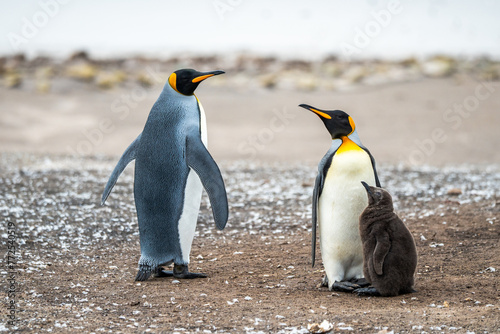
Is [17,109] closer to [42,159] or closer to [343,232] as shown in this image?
[42,159]

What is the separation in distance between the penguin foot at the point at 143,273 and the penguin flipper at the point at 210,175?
2.40ft

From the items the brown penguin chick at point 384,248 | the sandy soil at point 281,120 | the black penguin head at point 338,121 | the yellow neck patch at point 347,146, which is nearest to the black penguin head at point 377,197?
the brown penguin chick at point 384,248

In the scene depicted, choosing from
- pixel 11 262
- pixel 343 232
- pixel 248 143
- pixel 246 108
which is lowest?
pixel 11 262

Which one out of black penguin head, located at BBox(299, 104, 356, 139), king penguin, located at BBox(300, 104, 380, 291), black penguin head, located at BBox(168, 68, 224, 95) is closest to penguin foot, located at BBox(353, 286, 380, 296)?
king penguin, located at BBox(300, 104, 380, 291)

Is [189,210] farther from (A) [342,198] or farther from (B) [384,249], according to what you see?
(B) [384,249]

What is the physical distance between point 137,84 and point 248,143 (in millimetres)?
12519

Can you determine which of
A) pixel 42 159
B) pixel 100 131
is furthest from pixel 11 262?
pixel 100 131

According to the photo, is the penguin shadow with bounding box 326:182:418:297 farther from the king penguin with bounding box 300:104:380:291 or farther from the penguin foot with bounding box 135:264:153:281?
the penguin foot with bounding box 135:264:153:281

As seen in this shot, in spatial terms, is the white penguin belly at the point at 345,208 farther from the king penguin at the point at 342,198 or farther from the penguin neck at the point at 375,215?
the penguin neck at the point at 375,215

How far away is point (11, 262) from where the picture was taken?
5.08 meters

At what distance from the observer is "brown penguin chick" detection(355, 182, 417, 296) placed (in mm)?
3971

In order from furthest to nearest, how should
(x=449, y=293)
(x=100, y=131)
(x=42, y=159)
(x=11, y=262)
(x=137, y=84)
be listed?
1. (x=137, y=84)
2. (x=100, y=131)
3. (x=42, y=159)
4. (x=11, y=262)
5. (x=449, y=293)

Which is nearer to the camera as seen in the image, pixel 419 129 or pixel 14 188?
pixel 14 188

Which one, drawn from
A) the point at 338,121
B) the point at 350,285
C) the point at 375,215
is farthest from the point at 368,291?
the point at 338,121
